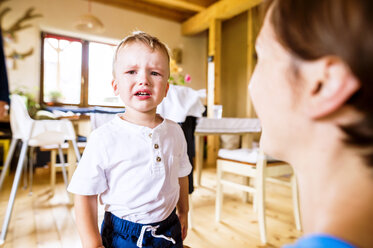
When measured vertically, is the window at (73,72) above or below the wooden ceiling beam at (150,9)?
below

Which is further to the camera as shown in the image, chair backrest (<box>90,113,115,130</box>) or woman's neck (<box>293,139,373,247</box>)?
chair backrest (<box>90,113,115,130</box>)

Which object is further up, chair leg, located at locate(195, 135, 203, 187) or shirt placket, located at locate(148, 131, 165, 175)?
shirt placket, located at locate(148, 131, 165, 175)

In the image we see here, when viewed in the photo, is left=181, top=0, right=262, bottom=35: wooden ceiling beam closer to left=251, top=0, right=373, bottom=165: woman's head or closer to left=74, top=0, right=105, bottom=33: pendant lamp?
left=74, top=0, right=105, bottom=33: pendant lamp

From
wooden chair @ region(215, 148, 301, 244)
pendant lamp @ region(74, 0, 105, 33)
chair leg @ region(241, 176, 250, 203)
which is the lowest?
chair leg @ region(241, 176, 250, 203)

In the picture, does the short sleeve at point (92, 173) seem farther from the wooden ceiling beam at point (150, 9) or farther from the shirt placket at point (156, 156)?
the wooden ceiling beam at point (150, 9)

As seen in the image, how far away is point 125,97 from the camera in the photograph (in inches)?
26.6

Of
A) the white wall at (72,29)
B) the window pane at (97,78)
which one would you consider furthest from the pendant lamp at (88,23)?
the window pane at (97,78)

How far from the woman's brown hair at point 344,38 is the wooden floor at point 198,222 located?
1.55 meters

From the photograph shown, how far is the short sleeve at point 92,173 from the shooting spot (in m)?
0.62

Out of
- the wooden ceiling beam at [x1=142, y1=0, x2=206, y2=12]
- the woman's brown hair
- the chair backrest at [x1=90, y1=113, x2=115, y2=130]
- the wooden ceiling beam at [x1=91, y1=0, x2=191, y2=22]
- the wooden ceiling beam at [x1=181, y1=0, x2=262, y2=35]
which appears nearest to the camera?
the woman's brown hair

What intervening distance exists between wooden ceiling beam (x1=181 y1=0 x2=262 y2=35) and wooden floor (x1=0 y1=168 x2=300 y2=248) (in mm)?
→ 2923

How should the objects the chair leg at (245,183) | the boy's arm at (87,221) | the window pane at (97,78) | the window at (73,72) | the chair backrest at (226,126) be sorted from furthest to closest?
the window pane at (97,78), the window at (73,72), the chair leg at (245,183), the chair backrest at (226,126), the boy's arm at (87,221)

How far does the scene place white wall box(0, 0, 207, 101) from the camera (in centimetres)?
396

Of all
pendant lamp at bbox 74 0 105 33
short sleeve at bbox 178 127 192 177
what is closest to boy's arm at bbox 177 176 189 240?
short sleeve at bbox 178 127 192 177
